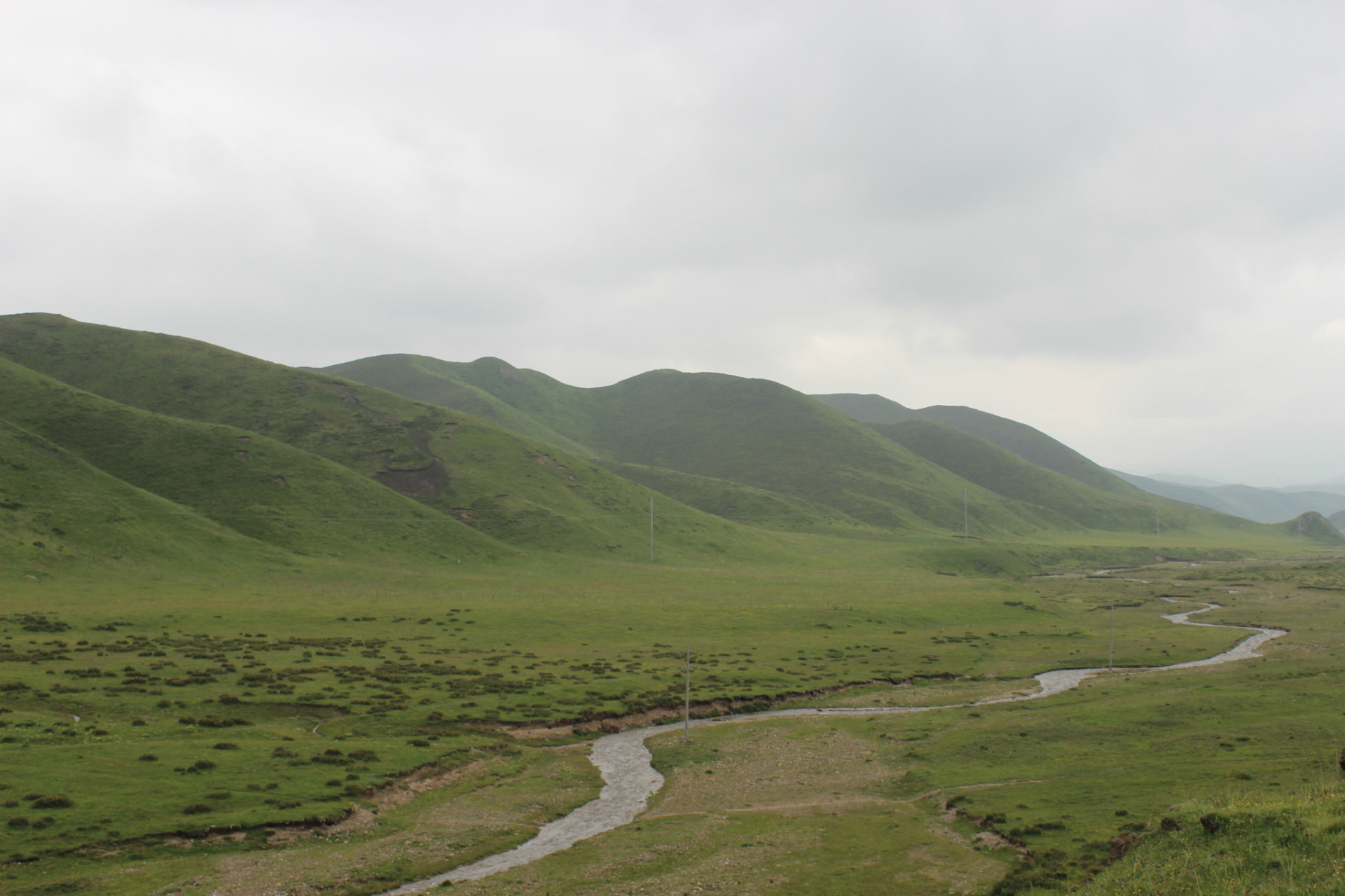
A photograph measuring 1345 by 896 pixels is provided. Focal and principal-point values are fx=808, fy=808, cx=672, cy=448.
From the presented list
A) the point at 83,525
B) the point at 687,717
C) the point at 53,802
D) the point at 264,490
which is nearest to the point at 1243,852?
the point at 687,717

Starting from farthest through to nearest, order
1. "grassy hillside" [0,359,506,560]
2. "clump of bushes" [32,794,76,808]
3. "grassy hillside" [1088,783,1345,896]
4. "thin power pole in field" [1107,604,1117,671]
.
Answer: "grassy hillside" [0,359,506,560]
"thin power pole in field" [1107,604,1117,671]
"clump of bushes" [32,794,76,808]
"grassy hillside" [1088,783,1345,896]

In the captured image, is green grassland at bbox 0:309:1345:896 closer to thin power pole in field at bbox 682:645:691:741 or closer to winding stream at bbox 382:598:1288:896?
winding stream at bbox 382:598:1288:896

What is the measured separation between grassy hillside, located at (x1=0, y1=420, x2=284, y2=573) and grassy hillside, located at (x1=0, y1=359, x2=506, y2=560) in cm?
1201

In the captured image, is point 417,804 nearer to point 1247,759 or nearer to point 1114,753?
point 1114,753

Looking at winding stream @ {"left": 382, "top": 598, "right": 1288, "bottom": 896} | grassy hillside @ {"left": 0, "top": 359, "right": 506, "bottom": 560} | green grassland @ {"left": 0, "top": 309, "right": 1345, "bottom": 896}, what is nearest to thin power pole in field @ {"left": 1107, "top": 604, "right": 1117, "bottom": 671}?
green grassland @ {"left": 0, "top": 309, "right": 1345, "bottom": 896}

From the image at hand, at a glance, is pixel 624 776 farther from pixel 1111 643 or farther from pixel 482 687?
pixel 1111 643

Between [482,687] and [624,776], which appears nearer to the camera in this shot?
[624,776]

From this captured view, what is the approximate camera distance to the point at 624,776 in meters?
50.6

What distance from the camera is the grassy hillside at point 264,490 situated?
16500cm

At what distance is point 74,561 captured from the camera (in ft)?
405

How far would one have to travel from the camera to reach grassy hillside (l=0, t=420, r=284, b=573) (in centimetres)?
12356

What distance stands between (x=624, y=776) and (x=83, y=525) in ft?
426

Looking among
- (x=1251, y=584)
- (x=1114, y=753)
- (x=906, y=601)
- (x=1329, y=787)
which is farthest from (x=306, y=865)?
(x=1251, y=584)

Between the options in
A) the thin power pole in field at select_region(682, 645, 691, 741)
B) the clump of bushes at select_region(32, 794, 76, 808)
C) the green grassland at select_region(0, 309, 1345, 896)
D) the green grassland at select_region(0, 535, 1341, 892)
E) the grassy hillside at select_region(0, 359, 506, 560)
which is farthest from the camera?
the grassy hillside at select_region(0, 359, 506, 560)
